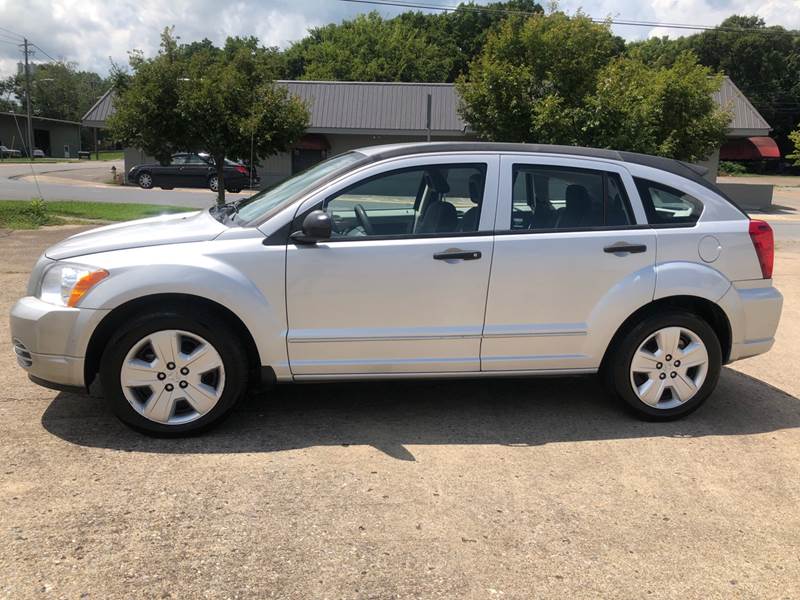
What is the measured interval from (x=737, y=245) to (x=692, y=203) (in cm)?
39

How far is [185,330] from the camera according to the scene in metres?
3.77

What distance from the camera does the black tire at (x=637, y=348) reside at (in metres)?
4.26

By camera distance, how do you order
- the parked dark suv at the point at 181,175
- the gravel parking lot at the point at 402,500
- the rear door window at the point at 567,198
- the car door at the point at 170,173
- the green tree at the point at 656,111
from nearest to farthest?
1. the gravel parking lot at the point at 402,500
2. the rear door window at the point at 567,198
3. the green tree at the point at 656,111
4. the parked dark suv at the point at 181,175
5. the car door at the point at 170,173

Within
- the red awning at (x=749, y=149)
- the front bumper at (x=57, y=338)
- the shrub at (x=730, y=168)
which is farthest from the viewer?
the shrub at (x=730, y=168)

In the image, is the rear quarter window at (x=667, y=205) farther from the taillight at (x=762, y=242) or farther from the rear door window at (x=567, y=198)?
the taillight at (x=762, y=242)

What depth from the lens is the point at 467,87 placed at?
76.5 ft

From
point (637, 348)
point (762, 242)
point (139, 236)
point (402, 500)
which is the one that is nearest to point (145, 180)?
point (139, 236)

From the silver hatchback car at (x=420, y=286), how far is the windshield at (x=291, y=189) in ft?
0.09

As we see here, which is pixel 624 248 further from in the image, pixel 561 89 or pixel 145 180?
pixel 145 180

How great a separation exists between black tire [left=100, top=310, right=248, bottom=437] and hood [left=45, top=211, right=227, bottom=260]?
0.45 meters

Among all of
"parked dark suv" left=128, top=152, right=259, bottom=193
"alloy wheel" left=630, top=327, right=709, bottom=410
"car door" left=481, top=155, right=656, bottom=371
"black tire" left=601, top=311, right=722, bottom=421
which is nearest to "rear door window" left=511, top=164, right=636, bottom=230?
"car door" left=481, top=155, right=656, bottom=371

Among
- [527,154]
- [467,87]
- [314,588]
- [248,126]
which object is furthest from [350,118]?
[314,588]

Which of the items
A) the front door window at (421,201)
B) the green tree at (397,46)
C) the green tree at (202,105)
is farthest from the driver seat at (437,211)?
the green tree at (397,46)

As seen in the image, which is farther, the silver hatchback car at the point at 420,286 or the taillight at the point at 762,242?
the taillight at the point at 762,242
